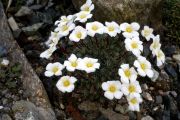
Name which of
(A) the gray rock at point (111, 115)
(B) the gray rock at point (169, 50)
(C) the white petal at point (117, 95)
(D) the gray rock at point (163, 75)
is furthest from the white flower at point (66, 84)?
(B) the gray rock at point (169, 50)

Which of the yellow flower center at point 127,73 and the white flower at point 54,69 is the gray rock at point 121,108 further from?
the white flower at point 54,69

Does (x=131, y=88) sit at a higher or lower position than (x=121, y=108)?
higher

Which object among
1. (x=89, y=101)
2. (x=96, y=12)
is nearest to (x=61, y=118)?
(x=89, y=101)

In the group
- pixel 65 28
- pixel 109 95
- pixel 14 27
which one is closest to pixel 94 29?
pixel 65 28

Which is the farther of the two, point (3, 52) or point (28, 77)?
point (3, 52)

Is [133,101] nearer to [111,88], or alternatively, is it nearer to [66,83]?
[111,88]

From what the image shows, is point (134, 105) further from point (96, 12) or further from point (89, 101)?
point (96, 12)

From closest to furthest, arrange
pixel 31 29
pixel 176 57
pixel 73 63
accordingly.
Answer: pixel 73 63, pixel 176 57, pixel 31 29

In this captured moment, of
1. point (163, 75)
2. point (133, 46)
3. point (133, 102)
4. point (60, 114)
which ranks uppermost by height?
point (133, 46)
